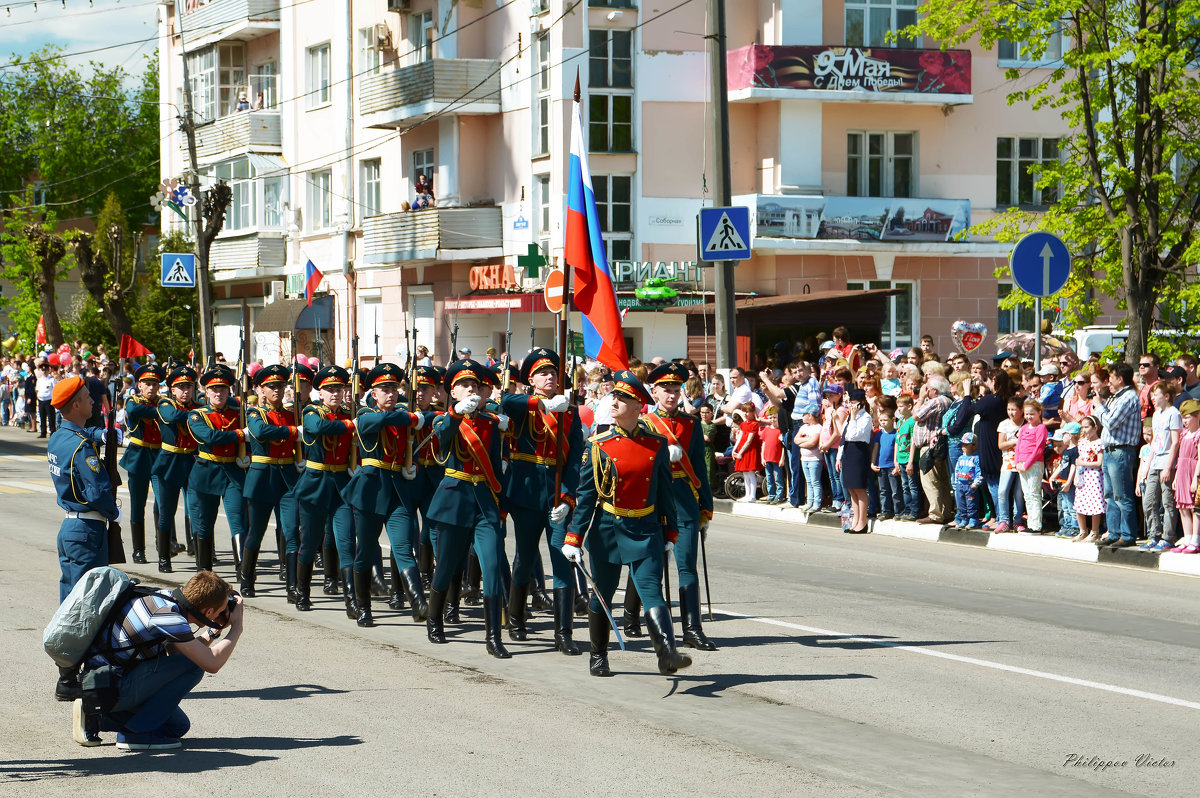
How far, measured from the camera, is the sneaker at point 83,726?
7206 millimetres

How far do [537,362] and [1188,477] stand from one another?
7128 mm

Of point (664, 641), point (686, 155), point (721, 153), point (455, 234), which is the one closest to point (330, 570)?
point (664, 641)

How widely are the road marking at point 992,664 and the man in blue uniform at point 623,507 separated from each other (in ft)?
6.44

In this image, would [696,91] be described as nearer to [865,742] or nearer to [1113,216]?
[1113,216]

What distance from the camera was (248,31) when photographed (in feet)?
153

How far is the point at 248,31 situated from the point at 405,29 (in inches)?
341

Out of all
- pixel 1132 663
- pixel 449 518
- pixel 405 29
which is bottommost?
pixel 1132 663

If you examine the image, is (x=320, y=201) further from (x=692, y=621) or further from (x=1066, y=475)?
(x=692, y=621)

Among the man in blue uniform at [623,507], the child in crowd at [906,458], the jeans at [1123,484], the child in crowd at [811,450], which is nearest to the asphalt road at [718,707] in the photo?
the man in blue uniform at [623,507]

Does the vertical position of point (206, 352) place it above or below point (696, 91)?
below

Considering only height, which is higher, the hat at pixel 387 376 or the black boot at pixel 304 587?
the hat at pixel 387 376

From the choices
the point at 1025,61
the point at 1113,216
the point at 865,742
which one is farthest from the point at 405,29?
the point at 865,742

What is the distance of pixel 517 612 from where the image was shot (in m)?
10.6

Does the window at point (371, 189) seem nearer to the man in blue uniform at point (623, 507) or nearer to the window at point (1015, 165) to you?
the window at point (1015, 165)
